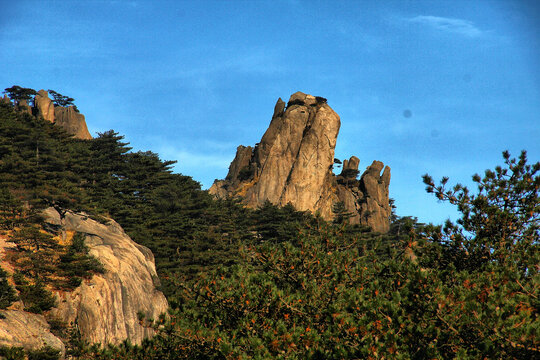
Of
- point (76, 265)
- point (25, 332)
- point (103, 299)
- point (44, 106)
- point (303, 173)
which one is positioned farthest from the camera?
point (303, 173)

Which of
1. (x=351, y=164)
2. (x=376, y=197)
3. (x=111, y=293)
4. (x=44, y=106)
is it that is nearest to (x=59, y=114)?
(x=44, y=106)

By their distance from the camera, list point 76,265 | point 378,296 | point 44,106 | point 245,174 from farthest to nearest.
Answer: point 245,174, point 44,106, point 76,265, point 378,296

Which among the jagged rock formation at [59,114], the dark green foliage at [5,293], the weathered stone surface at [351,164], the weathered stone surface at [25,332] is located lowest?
the weathered stone surface at [25,332]

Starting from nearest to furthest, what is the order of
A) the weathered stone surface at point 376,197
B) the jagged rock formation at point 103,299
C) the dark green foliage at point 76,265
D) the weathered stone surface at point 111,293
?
the jagged rock formation at point 103,299 < the dark green foliage at point 76,265 < the weathered stone surface at point 111,293 < the weathered stone surface at point 376,197

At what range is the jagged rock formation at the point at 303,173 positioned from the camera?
74.6 m

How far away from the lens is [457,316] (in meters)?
8.38

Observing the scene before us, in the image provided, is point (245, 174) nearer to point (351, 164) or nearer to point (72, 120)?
point (351, 164)

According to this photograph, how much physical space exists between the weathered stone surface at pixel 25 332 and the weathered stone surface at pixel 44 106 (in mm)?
55527

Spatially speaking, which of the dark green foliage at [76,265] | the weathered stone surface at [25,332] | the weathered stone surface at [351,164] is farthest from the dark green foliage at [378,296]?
the weathered stone surface at [351,164]

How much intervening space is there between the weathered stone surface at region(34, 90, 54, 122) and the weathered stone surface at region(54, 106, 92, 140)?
42.7 inches

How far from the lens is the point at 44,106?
240ft

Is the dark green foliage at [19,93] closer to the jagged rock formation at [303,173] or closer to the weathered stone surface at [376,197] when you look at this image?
the jagged rock formation at [303,173]

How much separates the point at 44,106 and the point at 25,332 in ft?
193

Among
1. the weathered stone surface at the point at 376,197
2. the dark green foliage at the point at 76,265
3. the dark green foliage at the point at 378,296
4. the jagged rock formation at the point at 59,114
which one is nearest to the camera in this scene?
the dark green foliage at the point at 378,296
